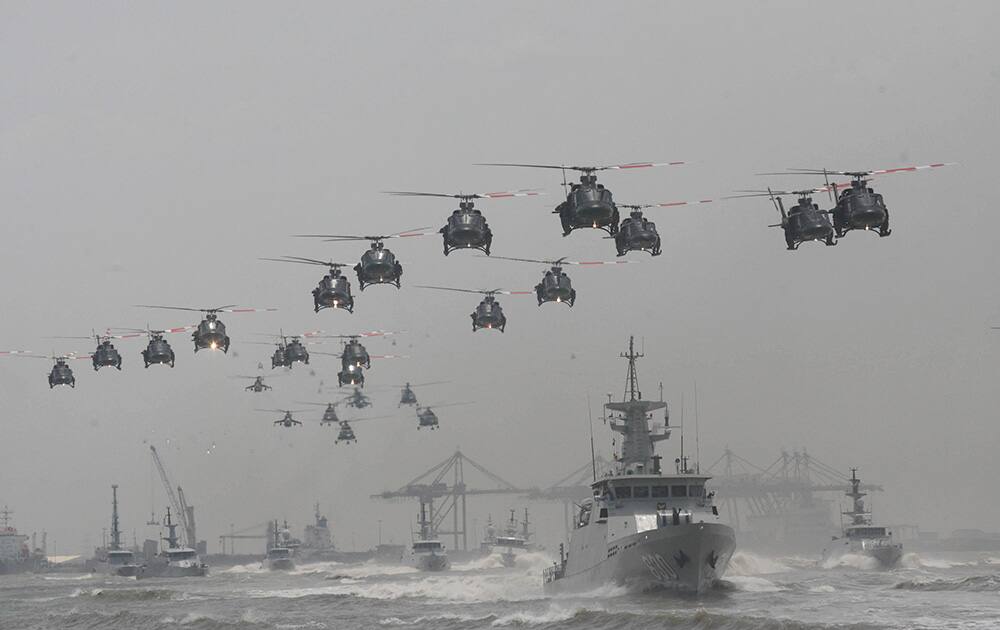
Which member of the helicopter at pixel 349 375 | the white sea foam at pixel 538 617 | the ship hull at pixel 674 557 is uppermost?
the helicopter at pixel 349 375

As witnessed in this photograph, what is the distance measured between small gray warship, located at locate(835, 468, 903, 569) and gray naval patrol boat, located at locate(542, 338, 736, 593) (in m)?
65.0

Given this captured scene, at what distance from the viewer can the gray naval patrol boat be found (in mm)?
66625

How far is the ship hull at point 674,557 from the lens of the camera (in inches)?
2613

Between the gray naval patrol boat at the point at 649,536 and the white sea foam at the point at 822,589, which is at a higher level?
the gray naval patrol boat at the point at 649,536

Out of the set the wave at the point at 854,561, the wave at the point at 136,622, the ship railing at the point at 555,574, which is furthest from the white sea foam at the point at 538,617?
the wave at the point at 854,561

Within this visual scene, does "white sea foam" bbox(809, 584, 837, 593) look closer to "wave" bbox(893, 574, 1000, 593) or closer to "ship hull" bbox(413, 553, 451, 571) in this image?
"wave" bbox(893, 574, 1000, 593)

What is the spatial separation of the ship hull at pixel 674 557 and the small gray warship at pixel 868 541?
73.2m

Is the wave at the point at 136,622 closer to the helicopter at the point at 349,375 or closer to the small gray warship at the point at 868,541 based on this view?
the helicopter at the point at 349,375

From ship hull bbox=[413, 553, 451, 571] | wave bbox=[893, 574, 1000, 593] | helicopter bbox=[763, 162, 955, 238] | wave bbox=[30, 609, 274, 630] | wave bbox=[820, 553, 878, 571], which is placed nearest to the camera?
helicopter bbox=[763, 162, 955, 238]

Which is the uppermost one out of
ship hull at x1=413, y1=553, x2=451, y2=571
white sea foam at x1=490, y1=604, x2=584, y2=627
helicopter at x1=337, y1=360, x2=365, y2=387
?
helicopter at x1=337, y1=360, x2=365, y2=387

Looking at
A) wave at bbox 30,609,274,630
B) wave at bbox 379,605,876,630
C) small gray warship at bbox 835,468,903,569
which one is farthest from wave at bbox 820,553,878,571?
wave at bbox 30,609,274,630

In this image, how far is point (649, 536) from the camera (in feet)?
218

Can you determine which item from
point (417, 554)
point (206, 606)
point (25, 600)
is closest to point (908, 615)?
point (206, 606)

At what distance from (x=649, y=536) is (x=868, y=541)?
265ft
